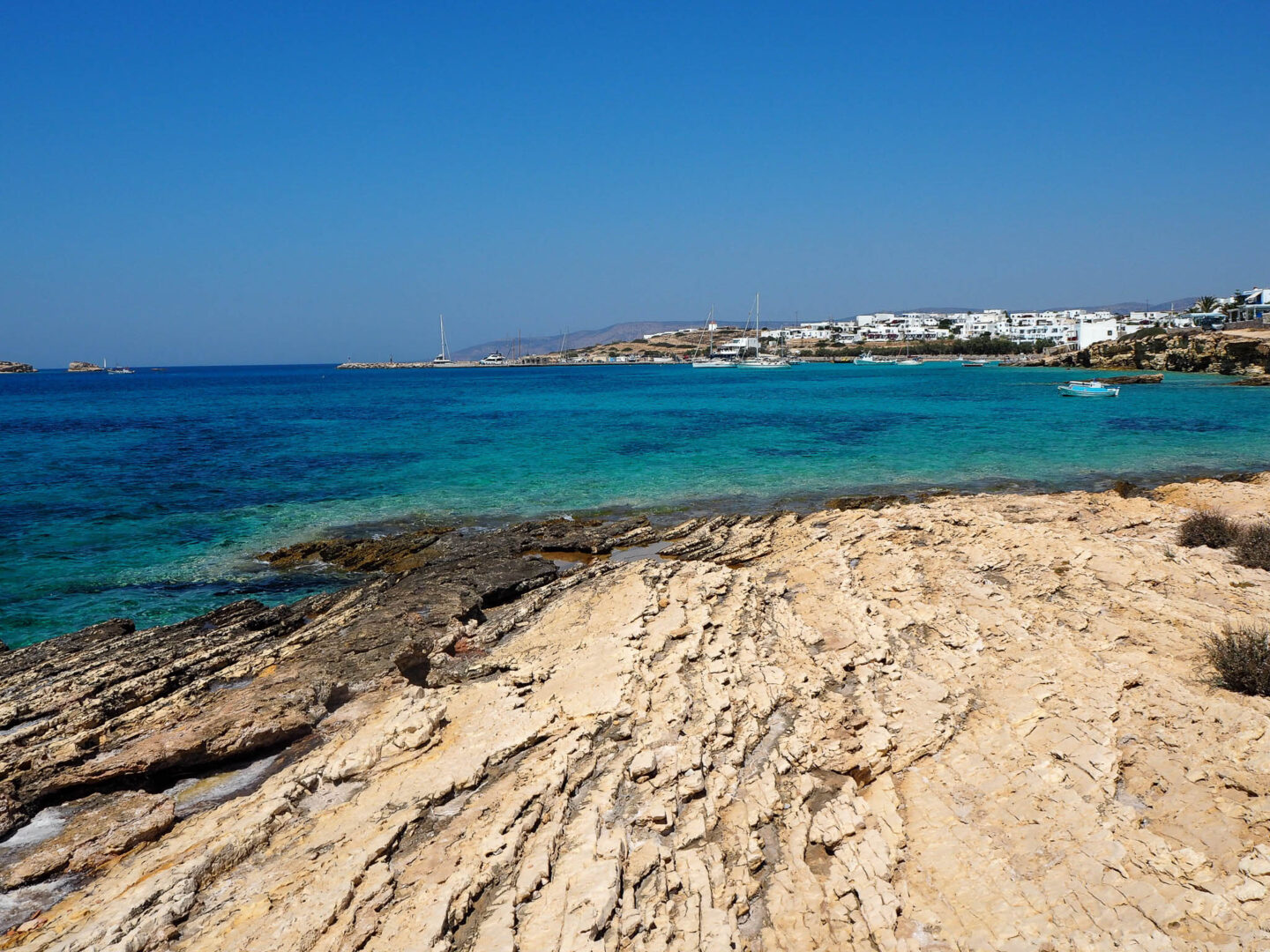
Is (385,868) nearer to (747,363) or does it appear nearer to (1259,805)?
(1259,805)

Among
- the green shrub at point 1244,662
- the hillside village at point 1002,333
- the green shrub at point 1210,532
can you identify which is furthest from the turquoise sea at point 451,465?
the hillside village at point 1002,333

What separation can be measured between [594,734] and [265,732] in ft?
12.4

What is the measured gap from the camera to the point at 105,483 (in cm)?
2492

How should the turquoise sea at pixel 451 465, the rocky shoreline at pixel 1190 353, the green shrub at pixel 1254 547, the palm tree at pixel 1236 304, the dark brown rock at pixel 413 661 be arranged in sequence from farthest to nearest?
the palm tree at pixel 1236 304, the rocky shoreline at pixel 1190 353, the turquoise sea at pixel 451 465, the green shrub at pixel 1254 547, the dark brown rock at pixel 413 661

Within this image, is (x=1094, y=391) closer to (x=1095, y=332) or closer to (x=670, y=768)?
(x=670, y=768)

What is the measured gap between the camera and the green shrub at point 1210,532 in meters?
12.5

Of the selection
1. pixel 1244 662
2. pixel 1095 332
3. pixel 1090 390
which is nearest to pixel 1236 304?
pixel 1095 332

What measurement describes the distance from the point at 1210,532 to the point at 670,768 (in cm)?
1167

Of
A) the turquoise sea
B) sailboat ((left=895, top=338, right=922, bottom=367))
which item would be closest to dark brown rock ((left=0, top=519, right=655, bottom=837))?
the turquoise sea

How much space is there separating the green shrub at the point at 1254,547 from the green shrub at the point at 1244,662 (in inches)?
188

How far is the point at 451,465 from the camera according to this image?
93.6 feet

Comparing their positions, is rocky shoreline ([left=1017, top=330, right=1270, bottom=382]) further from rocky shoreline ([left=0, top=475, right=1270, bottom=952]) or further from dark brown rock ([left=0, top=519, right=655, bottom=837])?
dark brown rock ([left=0, top=519, right=655, bottom=837])

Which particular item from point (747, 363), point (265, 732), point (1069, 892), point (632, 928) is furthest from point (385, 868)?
point (747, 363)

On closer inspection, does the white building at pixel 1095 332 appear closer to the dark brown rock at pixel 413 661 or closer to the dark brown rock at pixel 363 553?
the dark brown rock at pixel 363 553
